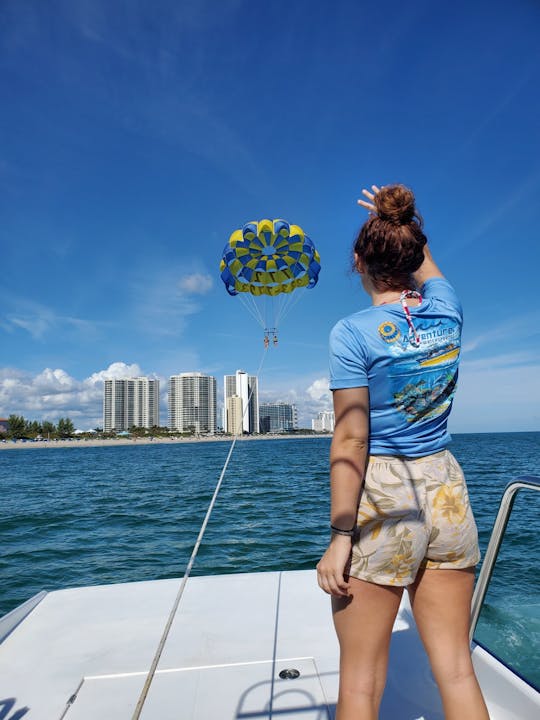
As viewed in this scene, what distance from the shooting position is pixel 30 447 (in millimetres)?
95438

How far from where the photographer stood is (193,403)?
124938 mm

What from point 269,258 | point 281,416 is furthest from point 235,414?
point 281,416

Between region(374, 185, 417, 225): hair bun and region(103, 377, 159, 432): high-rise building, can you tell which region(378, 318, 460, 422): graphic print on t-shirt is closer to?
region(374, 185, 417, 225): hair bun

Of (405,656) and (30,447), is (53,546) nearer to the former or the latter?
(405,656)

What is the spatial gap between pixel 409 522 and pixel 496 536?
950 millimetres

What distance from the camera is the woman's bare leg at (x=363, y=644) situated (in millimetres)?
1160

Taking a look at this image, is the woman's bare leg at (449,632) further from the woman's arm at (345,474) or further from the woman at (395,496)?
the woman's arm at (345,474)

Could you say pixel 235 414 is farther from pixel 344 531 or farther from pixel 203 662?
pixel 344 531

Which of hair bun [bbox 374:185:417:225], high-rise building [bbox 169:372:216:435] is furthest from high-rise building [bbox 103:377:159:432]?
hair bun [bbox 374:185:417:225]

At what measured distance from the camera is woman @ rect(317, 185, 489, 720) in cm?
116

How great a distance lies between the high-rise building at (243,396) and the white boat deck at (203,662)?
1.42m

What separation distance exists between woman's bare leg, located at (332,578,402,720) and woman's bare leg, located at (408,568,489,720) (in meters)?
0.12

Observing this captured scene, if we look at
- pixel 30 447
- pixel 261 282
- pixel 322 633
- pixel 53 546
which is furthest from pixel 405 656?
pixel 30 447

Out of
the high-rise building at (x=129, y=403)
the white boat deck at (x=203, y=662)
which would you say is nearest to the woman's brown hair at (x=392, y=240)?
the white boat deck at (x=203, y=662)
